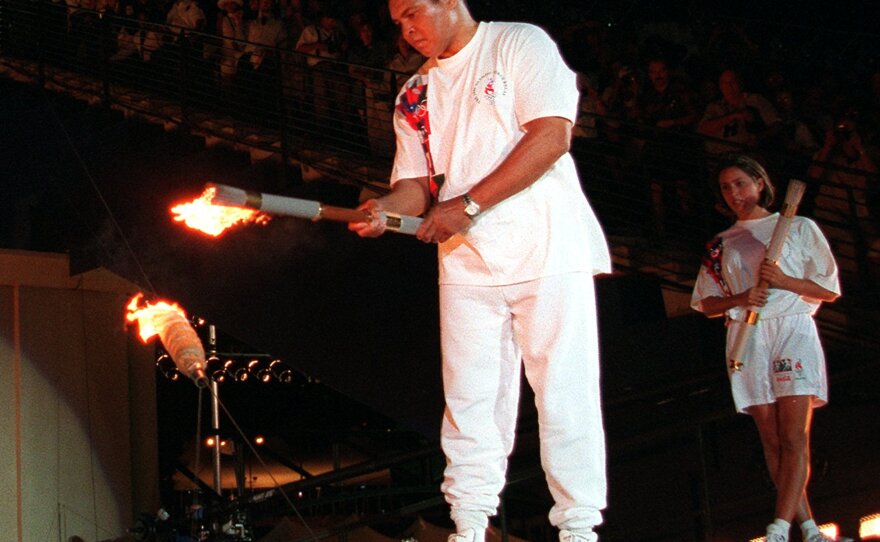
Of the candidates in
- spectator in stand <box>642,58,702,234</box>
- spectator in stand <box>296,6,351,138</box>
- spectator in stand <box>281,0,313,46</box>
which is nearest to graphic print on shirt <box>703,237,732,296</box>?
spectator in stand <box>642,58,702,234</box>

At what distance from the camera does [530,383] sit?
10.7 ft

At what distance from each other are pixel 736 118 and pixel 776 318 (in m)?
3.06

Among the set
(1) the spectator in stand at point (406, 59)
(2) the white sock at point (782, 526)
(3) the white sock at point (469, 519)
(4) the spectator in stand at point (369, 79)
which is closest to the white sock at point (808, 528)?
(2) the white sock at point (782, 526)

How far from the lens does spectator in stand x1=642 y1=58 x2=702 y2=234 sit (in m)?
7.77

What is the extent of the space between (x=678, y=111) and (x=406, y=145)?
5.15m

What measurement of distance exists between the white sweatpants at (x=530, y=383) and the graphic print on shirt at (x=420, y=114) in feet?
1.13

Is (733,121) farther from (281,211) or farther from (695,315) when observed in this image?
(281,211)

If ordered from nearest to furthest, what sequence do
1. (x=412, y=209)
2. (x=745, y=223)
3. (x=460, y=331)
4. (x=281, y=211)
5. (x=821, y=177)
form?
(x=281, y=211) → (x=460, y=331) → (x=412, y=209) → (x=745, y=223) → (x=821, y=177)

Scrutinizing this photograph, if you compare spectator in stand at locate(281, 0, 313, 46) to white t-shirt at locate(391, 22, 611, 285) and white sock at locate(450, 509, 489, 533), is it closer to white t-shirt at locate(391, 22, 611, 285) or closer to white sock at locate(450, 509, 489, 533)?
white t-shirt at locate(391, 22, 611, 285)

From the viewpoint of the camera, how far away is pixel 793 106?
27.3 feet

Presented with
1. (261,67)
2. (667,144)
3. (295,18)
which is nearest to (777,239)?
(667,144)

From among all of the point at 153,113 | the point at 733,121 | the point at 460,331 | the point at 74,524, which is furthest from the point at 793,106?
the point at 74,524

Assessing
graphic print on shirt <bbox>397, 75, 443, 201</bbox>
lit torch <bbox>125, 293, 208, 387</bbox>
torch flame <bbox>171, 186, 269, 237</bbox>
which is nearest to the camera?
torch flame <bbox>171, 186, 269, 237</bbox>

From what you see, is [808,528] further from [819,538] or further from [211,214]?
[211,214]
